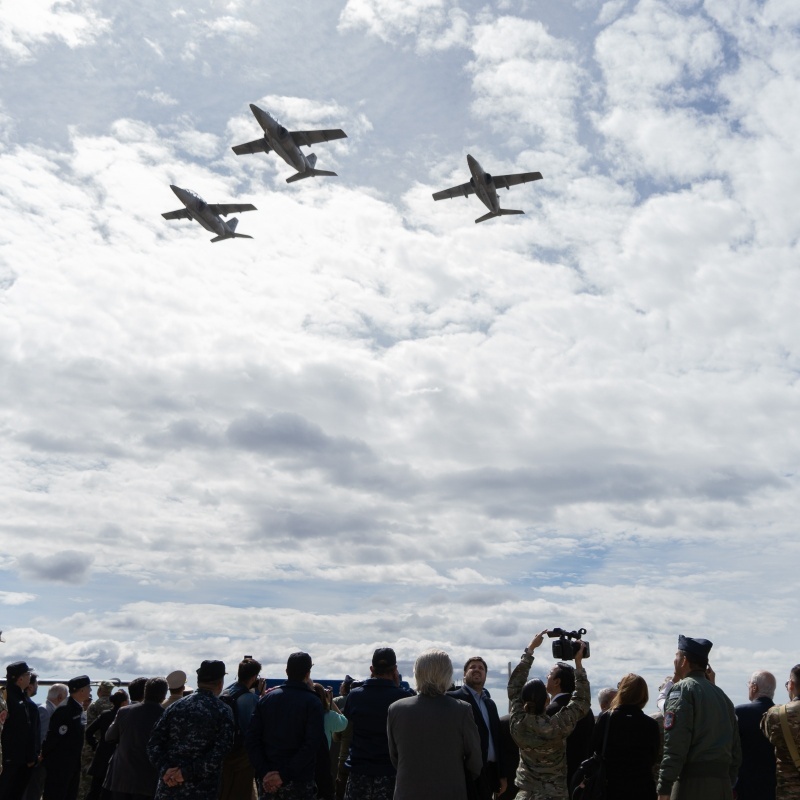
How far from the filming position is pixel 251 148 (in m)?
34.3

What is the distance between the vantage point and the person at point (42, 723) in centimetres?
907

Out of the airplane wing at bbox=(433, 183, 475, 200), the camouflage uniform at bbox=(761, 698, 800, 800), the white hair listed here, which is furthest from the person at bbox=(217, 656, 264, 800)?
the airplane wing at bbox=(433, 183, 475, 200)

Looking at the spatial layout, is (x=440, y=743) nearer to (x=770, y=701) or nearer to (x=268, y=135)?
(x=770, y=701)

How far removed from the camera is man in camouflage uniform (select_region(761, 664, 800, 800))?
576 cm

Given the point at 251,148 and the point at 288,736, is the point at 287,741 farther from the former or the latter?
the point at 251,148

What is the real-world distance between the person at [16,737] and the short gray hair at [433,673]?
5.87m

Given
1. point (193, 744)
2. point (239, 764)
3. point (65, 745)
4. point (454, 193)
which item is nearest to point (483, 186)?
point (454, 193)

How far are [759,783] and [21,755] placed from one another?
312 inches

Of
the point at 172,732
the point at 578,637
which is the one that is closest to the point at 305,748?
the point at 172,732

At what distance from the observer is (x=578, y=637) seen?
6.19m

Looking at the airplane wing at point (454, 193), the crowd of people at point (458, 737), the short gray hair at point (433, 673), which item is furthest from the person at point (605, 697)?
the airplane wing at point (454, 193)

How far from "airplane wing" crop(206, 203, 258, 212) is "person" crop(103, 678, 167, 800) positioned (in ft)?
94.8

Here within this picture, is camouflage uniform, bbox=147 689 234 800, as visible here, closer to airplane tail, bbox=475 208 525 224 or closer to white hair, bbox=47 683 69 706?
white hair, bbox=47 683 69 706

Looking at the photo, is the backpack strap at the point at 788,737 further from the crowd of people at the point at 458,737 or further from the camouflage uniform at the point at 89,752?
the camouflage uniform at the point at 89,752
